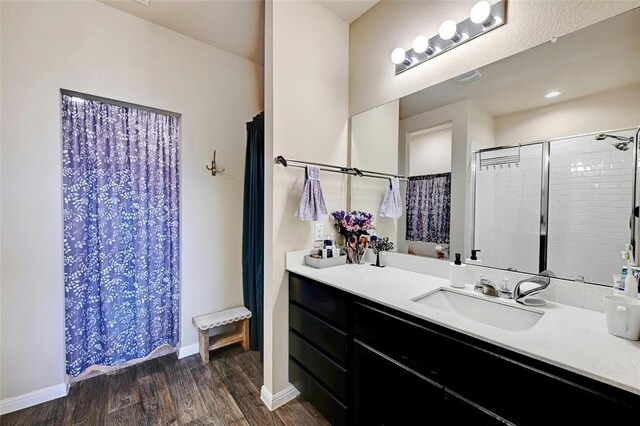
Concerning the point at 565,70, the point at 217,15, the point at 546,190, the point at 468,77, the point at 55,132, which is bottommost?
the point at 546,190

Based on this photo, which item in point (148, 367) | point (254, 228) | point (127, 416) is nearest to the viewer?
point (127, 416)

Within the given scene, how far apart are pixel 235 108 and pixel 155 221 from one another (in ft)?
4.17

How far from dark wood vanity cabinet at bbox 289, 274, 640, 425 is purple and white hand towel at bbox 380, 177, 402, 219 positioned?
0.78 metres

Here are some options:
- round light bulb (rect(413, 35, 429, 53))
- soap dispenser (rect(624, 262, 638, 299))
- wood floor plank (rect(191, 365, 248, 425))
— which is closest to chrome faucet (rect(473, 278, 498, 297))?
soap dispenser (rect(624, 262, 638, 299))

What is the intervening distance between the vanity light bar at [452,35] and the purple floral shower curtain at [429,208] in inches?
29.1

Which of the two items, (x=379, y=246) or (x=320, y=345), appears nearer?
(x=320, y=345)

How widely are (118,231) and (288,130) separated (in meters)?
1.57

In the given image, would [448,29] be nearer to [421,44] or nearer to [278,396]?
[421,44]

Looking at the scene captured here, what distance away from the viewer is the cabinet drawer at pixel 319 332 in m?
1.45

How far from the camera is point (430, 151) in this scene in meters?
1.75

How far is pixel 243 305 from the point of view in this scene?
2.68 metres

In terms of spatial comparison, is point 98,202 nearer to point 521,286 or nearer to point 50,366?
point 50,366

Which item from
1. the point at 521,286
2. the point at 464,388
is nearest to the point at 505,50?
the point at 521,286

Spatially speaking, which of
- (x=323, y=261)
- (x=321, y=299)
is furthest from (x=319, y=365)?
(x=323, y=261)
